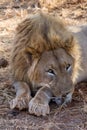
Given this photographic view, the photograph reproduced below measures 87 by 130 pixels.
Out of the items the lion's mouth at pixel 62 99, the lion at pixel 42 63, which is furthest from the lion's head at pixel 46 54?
the lion's mouth at pixel 62 99

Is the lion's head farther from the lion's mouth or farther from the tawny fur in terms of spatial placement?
the lion's mouth

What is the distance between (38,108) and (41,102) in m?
0.08

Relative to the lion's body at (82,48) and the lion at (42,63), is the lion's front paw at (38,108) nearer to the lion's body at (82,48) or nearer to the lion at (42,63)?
the lion at (42,63)

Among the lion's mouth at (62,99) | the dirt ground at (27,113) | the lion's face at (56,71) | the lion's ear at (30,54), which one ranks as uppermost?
the lion's ear at (30,54)

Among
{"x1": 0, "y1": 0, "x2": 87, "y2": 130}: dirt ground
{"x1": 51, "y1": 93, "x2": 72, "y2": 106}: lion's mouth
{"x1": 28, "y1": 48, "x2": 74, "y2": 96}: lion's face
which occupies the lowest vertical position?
{"x1": 0, "y1": 0, "x2": 87, "y2": 130}: dirt ground

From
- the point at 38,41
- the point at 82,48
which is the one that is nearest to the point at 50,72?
the point at 38,41

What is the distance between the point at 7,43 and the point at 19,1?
2.47 meters

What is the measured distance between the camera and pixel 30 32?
13.7 ft

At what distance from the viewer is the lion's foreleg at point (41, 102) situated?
386 cm

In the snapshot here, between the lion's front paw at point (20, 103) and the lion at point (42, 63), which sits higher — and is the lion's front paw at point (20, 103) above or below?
below

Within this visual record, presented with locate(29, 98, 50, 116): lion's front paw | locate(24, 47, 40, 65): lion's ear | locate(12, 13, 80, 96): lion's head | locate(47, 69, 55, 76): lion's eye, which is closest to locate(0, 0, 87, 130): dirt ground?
locate(29, 98, 50, 116): lion's front paw

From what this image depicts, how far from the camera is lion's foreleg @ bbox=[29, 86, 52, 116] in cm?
386

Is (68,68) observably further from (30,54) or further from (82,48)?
(82,48)

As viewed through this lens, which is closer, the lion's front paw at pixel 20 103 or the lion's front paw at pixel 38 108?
the lion's front paw at pixel 38 108
